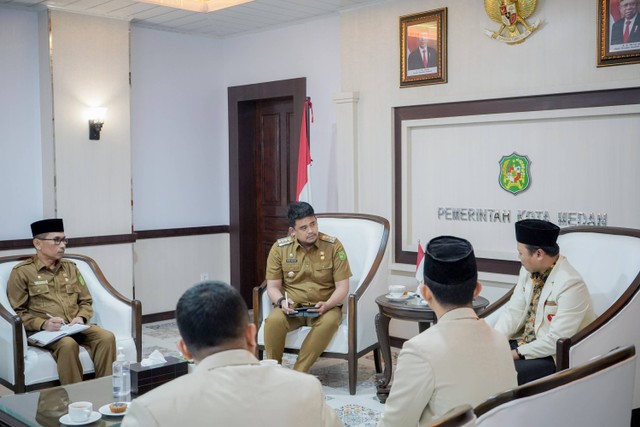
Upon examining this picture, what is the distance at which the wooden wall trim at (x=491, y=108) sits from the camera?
450cm

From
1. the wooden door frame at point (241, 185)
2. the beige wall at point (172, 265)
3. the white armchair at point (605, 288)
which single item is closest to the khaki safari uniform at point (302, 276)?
the white armchair at point (605, 288)

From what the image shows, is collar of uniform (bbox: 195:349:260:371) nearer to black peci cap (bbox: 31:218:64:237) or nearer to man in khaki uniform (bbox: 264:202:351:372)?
man in khaki uniform (bbox: 264:202:351:372)

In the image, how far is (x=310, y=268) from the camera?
4859 mm

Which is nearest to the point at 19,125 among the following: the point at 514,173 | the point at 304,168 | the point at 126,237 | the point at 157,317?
the point at 126,237

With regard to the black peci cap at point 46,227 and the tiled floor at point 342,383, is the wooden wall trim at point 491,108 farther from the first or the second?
the black peci cap at point 46,227

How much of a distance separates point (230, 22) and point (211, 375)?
17.7 ft

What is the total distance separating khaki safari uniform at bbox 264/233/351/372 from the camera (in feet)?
15.3

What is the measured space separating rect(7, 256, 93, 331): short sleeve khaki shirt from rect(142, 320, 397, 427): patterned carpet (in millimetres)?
1297

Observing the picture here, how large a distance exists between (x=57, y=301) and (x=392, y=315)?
2.08m

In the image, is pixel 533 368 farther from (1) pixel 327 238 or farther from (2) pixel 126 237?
(2) pixel 126 237

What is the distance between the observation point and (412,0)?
552cm

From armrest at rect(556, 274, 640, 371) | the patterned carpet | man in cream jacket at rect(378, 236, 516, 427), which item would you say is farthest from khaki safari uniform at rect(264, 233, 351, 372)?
man in cream jacket at rect(378, 236, 516, 427)

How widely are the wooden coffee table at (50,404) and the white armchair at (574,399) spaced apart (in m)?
1.80

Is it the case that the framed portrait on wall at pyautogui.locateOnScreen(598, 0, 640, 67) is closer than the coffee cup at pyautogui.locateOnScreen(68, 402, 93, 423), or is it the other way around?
the coffee cup at pyautogui.locateOnScreen(68, 402, 93, 423)
